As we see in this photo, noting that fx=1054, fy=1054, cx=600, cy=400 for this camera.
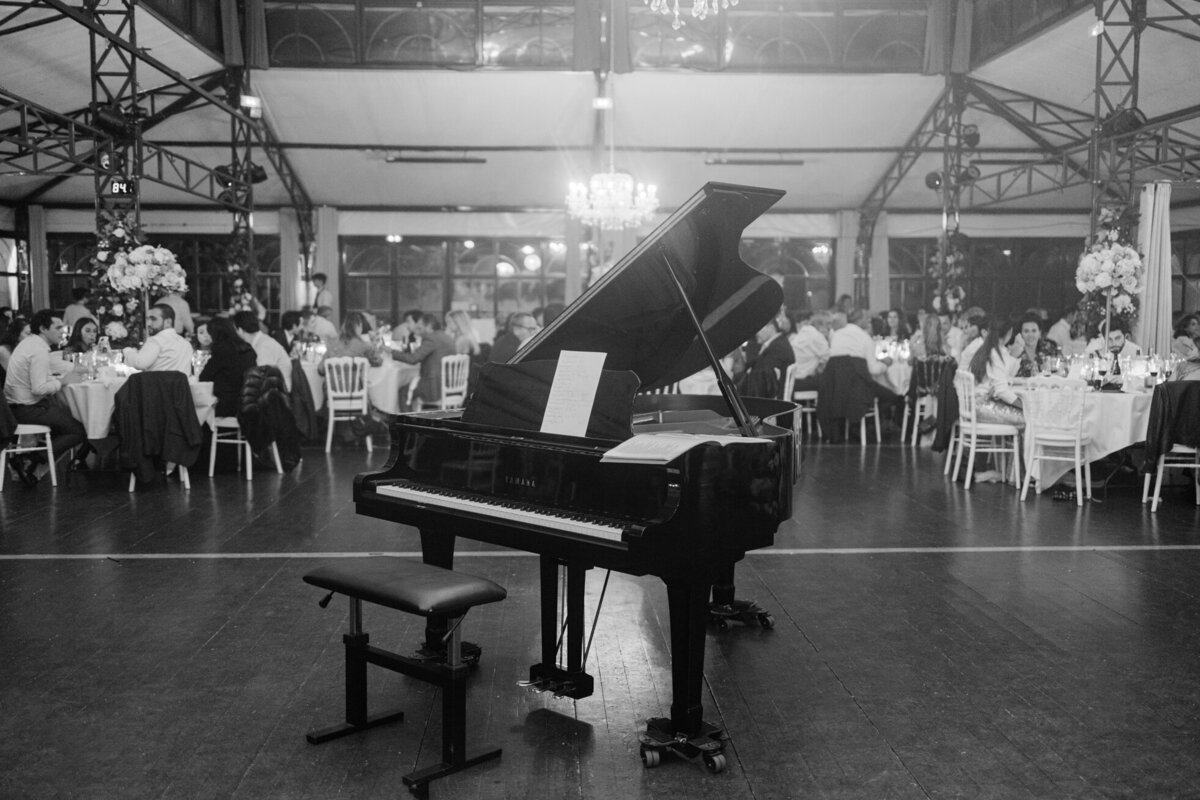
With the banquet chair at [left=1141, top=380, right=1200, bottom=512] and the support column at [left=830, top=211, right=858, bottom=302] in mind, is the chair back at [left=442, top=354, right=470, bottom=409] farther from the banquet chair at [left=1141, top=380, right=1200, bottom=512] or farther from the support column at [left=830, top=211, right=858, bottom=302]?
→ the support column at [left=830, top=211, right=858, bottom=302]

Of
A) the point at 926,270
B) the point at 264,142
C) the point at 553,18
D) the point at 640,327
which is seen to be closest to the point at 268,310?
the point at 264,142

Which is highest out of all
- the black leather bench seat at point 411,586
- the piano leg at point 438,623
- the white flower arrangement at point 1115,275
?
the white flower arrangement at point 1115,275

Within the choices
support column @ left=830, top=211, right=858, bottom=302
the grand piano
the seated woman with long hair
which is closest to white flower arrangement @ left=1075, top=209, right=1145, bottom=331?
the seated woman with long hair

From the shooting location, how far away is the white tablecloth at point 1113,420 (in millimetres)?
6617

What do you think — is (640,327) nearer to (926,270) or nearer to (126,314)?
(126,314)

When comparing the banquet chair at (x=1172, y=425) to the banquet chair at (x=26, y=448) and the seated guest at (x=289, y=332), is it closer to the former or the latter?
the banquet chair at (x=26, y=448)

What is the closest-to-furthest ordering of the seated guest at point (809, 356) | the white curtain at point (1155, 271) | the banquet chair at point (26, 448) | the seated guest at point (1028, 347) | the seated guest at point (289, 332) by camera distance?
the banquet chair at point (26, 448) → the seated guest at point (1028, 347) → the white curtain at point (1155, 271) → the seated guest at point (809, 356) → the seated guest at point (289, 332)

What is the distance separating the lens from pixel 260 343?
8.12m

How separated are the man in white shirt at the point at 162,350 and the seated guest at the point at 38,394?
0.53 meters

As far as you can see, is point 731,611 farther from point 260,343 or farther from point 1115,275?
point 1115,275

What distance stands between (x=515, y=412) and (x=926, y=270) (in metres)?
15.1

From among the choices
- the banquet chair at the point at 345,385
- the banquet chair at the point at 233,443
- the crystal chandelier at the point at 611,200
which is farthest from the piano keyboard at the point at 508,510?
the crystal chandelier at the point at 611,200

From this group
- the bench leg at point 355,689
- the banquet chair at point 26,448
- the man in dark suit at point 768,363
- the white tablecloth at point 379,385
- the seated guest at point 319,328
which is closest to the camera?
the bench leg at point 355,689

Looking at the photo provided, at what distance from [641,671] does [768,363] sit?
6.36 m
